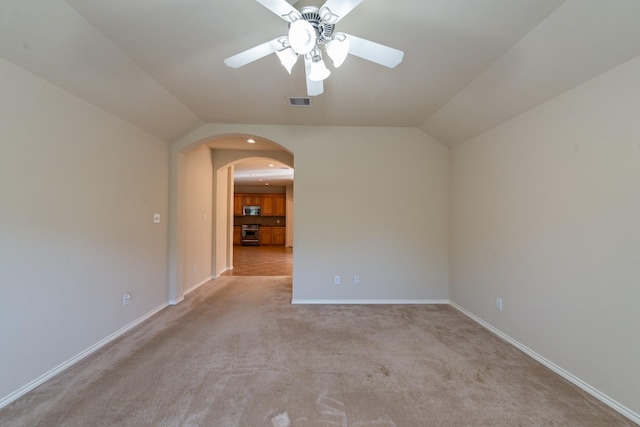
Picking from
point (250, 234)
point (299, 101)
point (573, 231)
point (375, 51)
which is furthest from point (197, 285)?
point (250, 234)

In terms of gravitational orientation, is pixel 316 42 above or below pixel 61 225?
above

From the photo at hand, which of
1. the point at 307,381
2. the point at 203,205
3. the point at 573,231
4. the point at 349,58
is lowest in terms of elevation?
the point at 307,381

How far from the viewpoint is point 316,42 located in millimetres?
1456

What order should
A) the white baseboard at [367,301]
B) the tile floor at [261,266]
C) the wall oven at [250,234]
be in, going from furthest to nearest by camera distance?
the wall oven at [250,234] < the tile floor at [261,266] < the white baseboard at [367,301]

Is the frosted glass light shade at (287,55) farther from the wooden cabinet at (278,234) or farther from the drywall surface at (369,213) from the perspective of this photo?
the wooden cabinet at (278,234)

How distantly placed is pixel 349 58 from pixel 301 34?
40.8 inches

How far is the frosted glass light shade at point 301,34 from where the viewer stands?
50.3 inches

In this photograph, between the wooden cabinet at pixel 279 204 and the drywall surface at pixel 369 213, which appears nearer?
the drywall surface at pixel 369 213

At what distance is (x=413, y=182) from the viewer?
3914 millimetres

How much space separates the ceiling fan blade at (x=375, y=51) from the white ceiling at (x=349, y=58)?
0.97 ft

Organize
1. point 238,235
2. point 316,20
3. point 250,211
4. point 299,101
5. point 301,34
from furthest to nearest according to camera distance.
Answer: point 238,235
point 250,211
point 299,101
point 316,20
point 301,34

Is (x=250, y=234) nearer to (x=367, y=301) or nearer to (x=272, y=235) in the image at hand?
(x=272, y=235)

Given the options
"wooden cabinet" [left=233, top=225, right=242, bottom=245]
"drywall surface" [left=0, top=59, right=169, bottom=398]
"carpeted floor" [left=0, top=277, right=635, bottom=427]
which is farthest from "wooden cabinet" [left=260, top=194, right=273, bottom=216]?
"carpeted floor" [left=0, top=277, right=635, bottom=427]

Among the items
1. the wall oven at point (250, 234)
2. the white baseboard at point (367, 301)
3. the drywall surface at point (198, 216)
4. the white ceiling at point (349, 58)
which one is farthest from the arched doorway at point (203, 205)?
the wall oven at point (250, 234)
